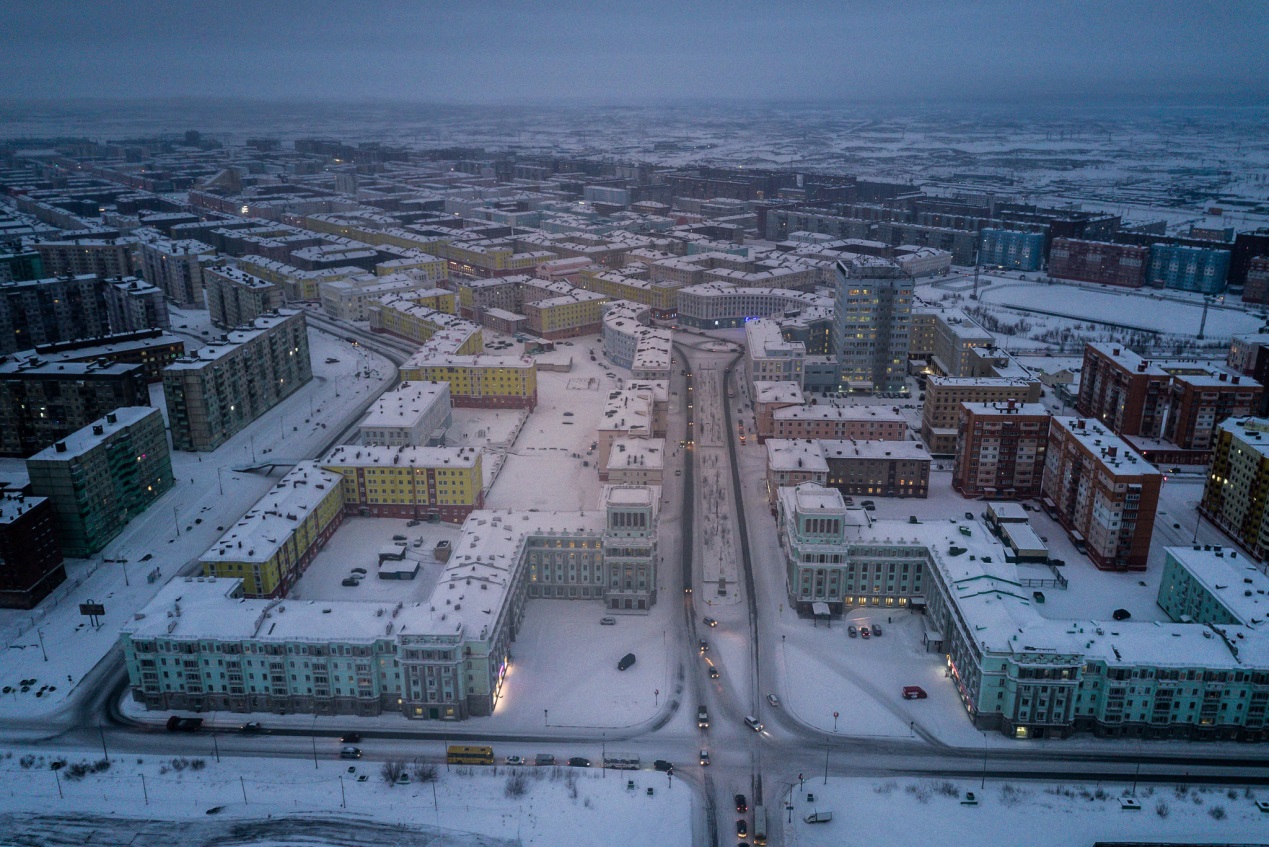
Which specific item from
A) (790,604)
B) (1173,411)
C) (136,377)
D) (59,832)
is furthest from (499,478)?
(1173,411)

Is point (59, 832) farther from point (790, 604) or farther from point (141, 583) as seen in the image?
point (790, 604)

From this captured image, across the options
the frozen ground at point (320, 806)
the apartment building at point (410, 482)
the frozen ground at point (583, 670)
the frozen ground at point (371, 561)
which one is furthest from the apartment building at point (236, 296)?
the frozen ground at point (320, 806)

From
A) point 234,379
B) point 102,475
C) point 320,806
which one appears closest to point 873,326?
point 234,379

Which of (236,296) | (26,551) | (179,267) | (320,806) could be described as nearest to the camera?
(320,806)

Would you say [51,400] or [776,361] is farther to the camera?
[776,361]

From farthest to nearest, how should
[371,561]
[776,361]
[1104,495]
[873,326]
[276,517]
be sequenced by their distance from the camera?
1. [873,326]
2. [776,361]
3. [371,561]
4. [1104,495]
5. [276,517]

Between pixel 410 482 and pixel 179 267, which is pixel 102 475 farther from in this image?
pixel 179 267

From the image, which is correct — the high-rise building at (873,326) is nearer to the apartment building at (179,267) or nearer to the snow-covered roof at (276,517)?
the snow-covered roof at (276,517)
